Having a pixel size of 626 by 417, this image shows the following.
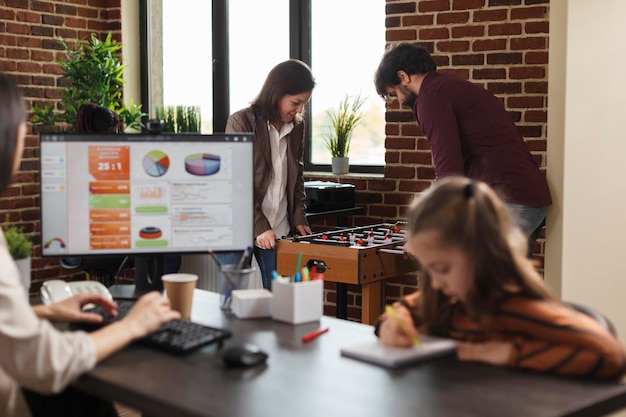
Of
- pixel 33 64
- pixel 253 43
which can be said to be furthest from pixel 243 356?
pixel 33 64

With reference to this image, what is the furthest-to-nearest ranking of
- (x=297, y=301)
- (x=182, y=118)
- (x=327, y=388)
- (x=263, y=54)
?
(x=263, y=54) → (x=182, y=118) → (x=297, y=301) → (x=327, y=388)

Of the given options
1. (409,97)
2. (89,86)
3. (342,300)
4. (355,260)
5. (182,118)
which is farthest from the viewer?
(89,86)

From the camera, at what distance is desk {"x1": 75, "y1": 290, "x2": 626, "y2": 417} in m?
1.41

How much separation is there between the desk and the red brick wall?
2.56m

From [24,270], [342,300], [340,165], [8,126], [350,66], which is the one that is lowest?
→ [342,300]

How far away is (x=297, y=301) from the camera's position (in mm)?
2031

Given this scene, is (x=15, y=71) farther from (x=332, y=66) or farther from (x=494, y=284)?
(x=494, y=284)

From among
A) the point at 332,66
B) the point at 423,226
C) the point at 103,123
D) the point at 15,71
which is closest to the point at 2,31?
the point at 15,71

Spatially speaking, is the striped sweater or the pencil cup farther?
the pencil cup

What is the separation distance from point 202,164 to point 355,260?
1198 millimetres

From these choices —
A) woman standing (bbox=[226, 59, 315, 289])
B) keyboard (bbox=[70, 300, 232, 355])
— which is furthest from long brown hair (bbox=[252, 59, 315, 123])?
keyboard (bbox=[70, 300, 232, 355])

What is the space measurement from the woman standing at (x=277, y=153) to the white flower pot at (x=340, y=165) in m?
0.81

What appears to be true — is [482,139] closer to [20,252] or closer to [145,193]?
[145,193]

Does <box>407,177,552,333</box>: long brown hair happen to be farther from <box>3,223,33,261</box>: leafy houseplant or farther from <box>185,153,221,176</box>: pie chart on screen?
<box>3,223,33,261</box>: leafy houseplant
